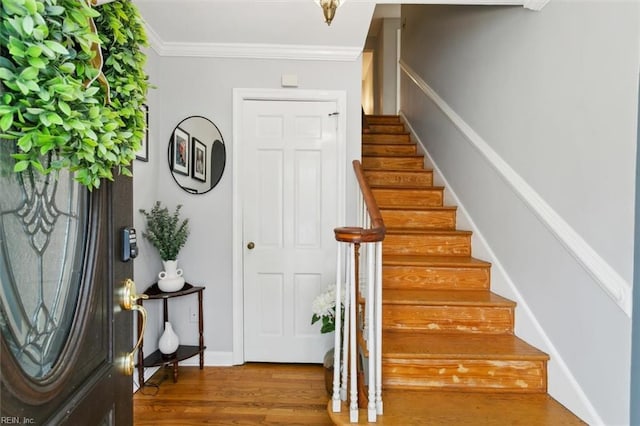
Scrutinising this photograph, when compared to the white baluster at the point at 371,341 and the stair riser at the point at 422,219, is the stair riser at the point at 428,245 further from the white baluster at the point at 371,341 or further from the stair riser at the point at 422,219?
the white baluster at the point at 371,341

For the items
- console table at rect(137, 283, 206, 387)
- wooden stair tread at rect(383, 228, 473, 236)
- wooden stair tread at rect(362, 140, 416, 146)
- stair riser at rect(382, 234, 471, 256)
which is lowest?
console table at rect(137, 283, 206, 387)

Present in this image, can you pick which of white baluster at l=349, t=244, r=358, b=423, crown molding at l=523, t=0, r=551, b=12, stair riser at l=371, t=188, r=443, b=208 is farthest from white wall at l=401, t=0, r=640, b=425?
white baluster at l=349, t=244, r=358, b=423

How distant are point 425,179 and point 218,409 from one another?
8.27 feet

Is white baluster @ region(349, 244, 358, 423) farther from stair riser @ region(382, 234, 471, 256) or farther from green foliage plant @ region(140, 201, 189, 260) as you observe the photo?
green foliage plant @ region(140, 201, 189, 260)

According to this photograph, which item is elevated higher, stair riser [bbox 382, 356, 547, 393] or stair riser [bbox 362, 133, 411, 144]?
stair riser [bbox 362, 133, 411, 144]

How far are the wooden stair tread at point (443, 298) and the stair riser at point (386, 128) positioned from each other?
93.1 inches

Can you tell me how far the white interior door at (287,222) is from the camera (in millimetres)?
2635

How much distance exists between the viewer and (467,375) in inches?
66.6

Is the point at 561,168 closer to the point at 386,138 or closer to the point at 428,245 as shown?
the point at 428,245

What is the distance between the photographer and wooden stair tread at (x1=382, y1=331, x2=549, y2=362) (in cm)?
168

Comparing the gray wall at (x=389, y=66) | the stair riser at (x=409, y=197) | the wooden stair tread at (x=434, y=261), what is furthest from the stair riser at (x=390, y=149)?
the gray wall at (x=389, y=66)

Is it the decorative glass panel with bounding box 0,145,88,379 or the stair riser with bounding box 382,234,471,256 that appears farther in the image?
the stair riser with bounding box 382,234,471,256

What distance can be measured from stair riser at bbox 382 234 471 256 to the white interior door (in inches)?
18.0

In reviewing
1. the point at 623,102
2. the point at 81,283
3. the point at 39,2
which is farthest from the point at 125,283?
the point at 623,102
